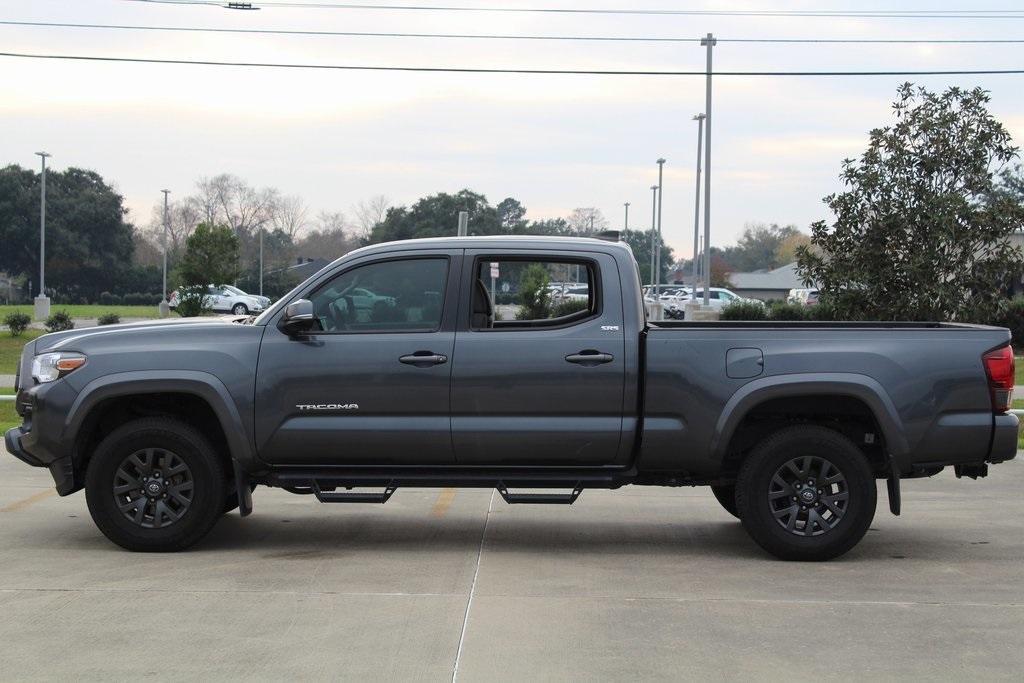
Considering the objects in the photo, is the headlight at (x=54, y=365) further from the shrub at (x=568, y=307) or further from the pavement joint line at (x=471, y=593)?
Result: the shrub at (x=568, y=307)

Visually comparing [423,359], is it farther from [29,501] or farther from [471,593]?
[29,501]

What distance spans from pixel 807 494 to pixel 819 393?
2.16 ft

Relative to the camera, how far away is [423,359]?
7.78 meters

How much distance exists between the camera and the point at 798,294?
63438 mm

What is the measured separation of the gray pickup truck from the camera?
7.73 metres

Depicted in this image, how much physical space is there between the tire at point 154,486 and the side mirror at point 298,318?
3.02 ft

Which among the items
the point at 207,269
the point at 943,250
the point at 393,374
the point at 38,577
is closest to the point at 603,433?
the point at 393,374

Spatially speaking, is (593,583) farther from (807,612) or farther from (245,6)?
(245,6)

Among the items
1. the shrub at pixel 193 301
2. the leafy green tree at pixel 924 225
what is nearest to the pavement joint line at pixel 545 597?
the leafy green tree at pixel 924 225

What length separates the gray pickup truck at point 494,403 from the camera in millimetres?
7727

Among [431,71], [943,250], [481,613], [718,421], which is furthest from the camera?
[431,71]

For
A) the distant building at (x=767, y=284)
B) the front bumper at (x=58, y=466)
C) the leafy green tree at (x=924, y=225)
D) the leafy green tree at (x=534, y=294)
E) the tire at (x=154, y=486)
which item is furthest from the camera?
the distant building at (x=767, y=284)

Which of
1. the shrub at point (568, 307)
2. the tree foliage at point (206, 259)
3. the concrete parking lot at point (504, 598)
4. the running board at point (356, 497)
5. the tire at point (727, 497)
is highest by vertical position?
the tree foliage at point (206, 259)

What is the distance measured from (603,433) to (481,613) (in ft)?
5.59
